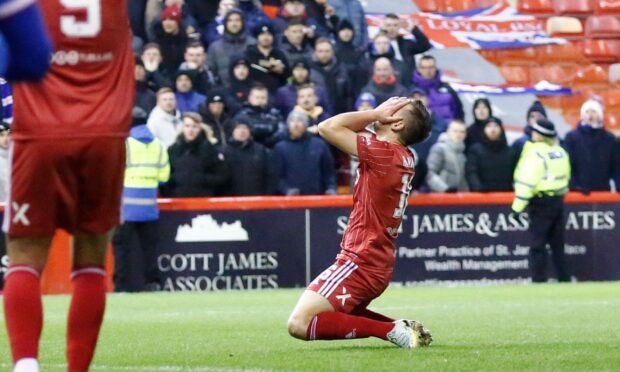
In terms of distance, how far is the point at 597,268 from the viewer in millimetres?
20375

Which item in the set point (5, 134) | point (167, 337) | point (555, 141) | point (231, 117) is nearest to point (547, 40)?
point (555, 141)

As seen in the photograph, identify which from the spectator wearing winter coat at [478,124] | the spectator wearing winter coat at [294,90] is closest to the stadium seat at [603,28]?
the spectator wearing winter coat at [478,124]

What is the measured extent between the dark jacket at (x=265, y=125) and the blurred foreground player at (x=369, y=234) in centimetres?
990

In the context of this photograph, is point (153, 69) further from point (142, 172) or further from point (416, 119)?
point (416, 119)

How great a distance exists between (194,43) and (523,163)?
180 inches

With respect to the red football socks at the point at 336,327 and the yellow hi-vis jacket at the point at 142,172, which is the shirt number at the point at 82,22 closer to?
the red football socks at the point at 336,327

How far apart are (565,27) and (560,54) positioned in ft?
2.49

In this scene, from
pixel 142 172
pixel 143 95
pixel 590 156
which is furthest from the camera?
pixel 590 156

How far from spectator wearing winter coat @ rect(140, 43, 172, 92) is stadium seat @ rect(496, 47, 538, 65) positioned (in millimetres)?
7686

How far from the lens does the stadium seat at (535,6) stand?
84.2ft

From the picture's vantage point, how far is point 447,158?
66.1ft

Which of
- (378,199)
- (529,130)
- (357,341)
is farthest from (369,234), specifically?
(529,130)

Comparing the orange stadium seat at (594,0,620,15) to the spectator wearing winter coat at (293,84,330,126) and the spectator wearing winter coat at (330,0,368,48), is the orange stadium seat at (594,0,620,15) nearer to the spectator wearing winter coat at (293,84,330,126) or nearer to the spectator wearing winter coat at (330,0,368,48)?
the spectator wearing winter coat at (330,0,368,48)

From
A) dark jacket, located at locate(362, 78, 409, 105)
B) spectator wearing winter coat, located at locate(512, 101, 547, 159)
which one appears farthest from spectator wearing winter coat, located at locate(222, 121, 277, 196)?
spectator wearing winter coat, located at locate(512, 101, 547, 159)
